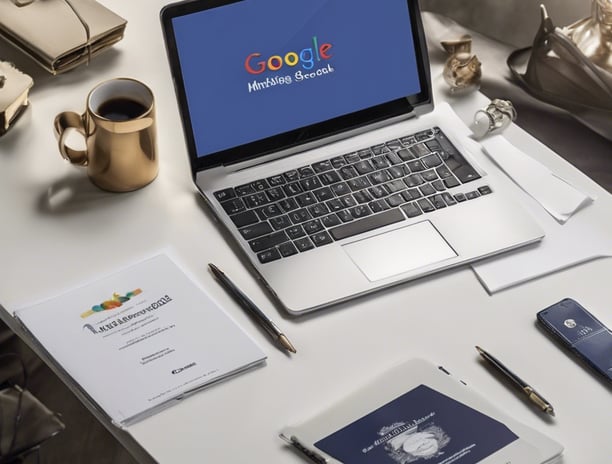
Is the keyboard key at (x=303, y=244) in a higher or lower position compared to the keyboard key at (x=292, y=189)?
lower

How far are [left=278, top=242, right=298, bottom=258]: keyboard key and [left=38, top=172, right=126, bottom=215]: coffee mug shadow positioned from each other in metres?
0.23

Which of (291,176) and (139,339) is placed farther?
(291,176)

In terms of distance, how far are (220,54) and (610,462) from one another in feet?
2.08

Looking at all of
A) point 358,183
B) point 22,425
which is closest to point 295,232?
point 358,183

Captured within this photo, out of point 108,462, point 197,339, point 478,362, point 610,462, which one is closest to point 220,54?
point 197,339

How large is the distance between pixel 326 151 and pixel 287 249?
187 millimetres

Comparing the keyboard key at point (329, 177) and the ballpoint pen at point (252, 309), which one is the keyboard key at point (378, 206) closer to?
the keyboard key at point (329, 177)

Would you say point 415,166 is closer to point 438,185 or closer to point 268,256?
point 438,185

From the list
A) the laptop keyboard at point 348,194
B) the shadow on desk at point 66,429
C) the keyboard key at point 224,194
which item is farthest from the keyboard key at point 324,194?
the shadow on desk at point 66,429

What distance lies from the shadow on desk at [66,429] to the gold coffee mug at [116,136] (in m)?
0.50

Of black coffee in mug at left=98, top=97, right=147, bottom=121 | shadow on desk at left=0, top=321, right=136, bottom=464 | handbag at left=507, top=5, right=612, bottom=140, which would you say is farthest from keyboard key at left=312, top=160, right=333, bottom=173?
shadow on desk at left=0, top=321, right=136, bottom=464

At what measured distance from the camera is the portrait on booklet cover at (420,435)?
866mm

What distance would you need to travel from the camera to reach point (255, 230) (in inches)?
41.8

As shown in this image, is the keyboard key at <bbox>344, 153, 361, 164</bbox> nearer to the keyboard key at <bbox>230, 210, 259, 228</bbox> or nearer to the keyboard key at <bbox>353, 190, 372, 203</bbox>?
the keyboard key at <bbox>353, 190, 372, 203</bbox>
